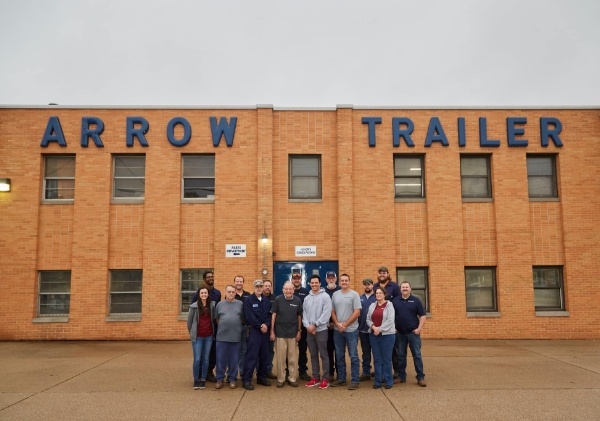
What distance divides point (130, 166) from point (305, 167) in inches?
214

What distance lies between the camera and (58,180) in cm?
1443

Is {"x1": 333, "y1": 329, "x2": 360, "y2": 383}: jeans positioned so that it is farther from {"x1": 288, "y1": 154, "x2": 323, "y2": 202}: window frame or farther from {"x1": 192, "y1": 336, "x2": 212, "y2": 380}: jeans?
{"x1": 288, "y1": 154, "x2": 323, "y2": 202}: window frame

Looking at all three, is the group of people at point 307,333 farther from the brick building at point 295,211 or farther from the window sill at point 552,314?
the window sill at point 552,314

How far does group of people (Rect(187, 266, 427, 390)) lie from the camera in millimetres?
8289

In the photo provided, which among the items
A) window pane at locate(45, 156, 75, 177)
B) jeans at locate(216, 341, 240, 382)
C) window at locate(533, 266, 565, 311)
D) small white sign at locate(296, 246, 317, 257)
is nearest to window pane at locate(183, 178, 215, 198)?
small white sign at locate(296, 246, 317, 257)

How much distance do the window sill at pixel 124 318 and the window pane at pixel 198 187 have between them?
386cm

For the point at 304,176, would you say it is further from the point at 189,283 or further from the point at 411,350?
the point at 411,350

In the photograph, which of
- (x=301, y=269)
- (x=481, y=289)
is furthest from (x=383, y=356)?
(x=481, y=289)

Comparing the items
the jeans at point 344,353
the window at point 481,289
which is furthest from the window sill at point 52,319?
the window at point 481,289

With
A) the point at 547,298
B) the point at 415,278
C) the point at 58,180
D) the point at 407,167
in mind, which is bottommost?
the point at 547,298

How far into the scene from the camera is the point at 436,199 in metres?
14.3

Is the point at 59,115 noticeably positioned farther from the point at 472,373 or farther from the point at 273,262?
the point at 472,373

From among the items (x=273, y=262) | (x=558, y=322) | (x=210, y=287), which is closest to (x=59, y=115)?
(x=273, y=262)

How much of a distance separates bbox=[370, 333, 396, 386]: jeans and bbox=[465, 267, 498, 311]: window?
270 inches
